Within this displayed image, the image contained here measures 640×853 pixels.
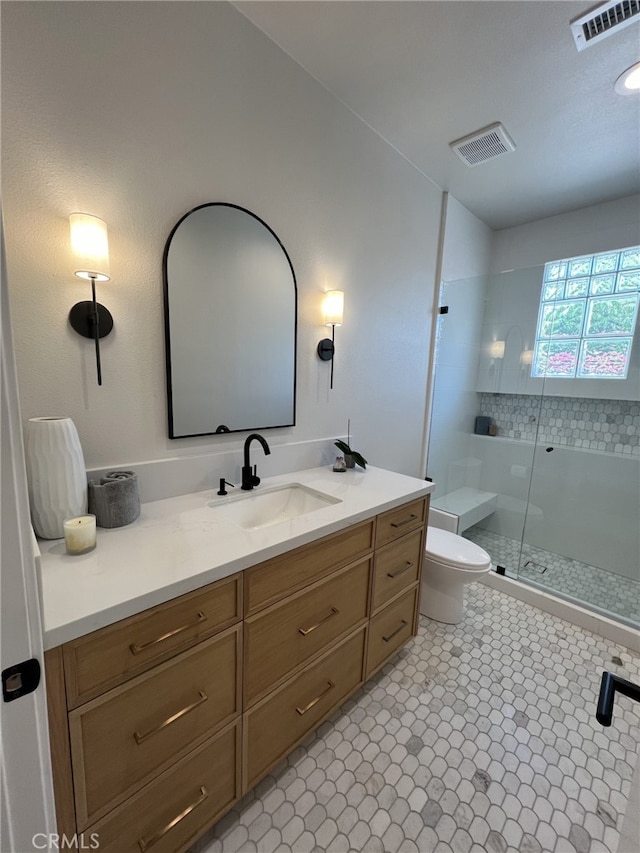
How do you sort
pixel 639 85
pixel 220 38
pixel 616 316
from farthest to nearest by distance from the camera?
pixel 616 316 < pixel 639 85 < pixel 220 38

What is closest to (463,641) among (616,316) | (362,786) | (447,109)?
(362,786)

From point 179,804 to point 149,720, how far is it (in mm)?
319

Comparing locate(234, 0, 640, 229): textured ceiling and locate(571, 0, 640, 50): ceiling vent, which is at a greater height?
locate(234, 0, 640, 229): textured ceiling

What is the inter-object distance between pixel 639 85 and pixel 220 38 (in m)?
1.79

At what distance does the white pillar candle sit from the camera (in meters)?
0.90

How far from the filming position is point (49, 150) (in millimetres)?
972

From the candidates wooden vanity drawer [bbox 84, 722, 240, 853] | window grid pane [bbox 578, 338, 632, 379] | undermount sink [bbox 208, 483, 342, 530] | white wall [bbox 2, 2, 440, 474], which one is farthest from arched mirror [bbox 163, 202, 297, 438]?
window grid pane [bbox 578, 338, 632, 379]

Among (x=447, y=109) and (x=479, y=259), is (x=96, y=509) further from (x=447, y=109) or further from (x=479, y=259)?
(x=479, y=259)

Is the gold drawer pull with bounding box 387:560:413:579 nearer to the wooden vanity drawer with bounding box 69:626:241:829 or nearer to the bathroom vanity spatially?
the bathroom vanity

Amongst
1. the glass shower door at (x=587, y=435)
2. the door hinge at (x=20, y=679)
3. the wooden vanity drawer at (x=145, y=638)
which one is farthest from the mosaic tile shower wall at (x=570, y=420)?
the door hinge at (x=20, y=679)

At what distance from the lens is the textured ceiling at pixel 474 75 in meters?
1.27

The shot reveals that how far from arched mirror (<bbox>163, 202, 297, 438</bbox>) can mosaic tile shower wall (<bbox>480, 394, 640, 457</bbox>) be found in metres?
2.32

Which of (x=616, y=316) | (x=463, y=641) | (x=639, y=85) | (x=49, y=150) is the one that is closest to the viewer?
(x=49, y=150)

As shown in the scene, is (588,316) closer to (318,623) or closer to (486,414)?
(486,414)
